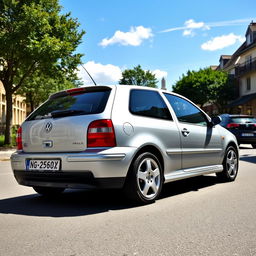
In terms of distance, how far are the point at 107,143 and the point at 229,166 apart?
3.42 metres

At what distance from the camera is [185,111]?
6.41 m

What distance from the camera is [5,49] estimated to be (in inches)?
704

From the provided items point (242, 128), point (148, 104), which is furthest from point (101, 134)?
point (242, 128)

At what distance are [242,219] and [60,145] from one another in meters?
2.36

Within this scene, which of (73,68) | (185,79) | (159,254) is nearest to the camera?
(159,254)

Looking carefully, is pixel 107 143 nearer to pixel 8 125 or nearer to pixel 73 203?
pixel 73 203

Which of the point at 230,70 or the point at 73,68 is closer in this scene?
the point at 73,68

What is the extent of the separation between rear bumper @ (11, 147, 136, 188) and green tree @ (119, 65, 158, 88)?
70546mm

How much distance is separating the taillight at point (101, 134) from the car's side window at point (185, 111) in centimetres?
162

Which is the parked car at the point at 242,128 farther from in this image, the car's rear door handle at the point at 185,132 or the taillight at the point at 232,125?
the car's rear door handle at the point at 185,132

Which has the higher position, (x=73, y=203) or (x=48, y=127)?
(x=48, y=127)

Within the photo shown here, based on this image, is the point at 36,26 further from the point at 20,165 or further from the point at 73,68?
the point at 20,165

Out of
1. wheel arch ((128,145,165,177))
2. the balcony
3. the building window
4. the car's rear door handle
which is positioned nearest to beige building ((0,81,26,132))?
the balcony

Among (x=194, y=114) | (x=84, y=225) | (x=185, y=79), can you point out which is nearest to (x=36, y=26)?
(x=194, y=114)
